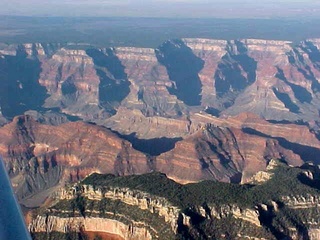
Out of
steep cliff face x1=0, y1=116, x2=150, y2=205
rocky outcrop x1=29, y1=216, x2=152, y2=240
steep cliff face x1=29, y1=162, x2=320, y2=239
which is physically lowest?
steep cliff face x1=0, y1=116, x2=150, y2=205

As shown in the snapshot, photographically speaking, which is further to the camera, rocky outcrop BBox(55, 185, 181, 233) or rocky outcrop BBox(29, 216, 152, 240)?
rocky outcrop BBox(29, 216, 152, 240)

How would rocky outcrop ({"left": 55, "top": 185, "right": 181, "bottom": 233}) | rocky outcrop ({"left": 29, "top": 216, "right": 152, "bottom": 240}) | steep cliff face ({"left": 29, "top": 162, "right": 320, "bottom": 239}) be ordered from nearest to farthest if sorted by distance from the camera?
steep cliff face ({"left": 29, "top": 162, "right": 320, "bottom": 239})
rocky outcrop ({"left": 55, "top": 185, "right": 181, "bottom": 233})
rocky outcrop ({"left": 29, "top": 216, "right": 152, "bottom": 240})

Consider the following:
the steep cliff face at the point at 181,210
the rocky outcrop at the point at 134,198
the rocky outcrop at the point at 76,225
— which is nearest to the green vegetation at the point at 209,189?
the steep cliff face at the point at 181,210

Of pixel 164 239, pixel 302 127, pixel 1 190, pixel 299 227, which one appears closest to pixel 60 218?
pixel 164 239

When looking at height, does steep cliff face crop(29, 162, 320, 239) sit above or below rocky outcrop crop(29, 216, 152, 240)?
above

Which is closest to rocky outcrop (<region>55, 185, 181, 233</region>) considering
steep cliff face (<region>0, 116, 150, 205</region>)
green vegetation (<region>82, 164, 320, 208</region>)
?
green vegetation (<region>82, 164, 320, 208</region>)

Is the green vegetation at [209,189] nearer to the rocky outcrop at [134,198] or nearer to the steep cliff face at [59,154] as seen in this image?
the rocky outcrop at [134,198]

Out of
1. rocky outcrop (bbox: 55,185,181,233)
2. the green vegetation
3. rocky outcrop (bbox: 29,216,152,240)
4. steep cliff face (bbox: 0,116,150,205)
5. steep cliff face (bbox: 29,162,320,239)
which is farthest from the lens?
steep cliff face (bbox: 0,116,150,205)

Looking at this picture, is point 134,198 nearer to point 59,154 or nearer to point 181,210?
point 181,210

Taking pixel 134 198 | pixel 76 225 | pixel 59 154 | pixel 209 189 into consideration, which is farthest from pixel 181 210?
pixel 59 154

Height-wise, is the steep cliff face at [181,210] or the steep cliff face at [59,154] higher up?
the steep cliff face at [181,210]

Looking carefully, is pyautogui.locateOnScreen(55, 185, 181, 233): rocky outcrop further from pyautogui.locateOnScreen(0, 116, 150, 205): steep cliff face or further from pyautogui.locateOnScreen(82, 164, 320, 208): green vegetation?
pyautogui.locateOnScreen(0, 116, 150, 205): steep cliff face
